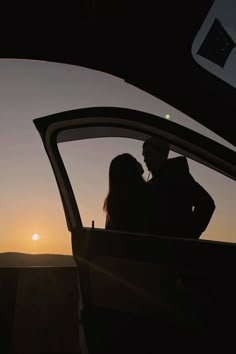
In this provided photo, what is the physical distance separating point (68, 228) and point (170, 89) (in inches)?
42.4

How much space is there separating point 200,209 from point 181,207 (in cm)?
9

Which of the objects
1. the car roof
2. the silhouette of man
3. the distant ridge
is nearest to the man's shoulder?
the silhouette of man

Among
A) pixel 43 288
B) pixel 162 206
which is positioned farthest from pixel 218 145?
pixel 43 288

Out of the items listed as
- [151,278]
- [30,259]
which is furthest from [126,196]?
[30,259]

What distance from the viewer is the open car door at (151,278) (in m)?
1.51

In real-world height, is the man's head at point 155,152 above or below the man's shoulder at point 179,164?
above

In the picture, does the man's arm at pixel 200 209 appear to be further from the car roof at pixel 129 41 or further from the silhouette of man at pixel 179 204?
the car roof at pixel 129 41

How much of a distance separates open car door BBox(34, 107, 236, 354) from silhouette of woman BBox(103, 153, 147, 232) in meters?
0.12

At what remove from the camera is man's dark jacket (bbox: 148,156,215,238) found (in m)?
1.80

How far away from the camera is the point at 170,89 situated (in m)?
2.47

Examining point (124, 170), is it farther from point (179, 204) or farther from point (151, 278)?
point (151, 278)

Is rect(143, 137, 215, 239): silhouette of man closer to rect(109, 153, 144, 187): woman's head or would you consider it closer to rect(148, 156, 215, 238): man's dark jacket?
rect(148, 156, 215, 238): man's dark jacket

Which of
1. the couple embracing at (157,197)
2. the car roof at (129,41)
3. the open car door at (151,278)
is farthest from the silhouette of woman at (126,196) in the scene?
the car roof at (129,41)

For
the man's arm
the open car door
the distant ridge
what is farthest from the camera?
the distant ridge
